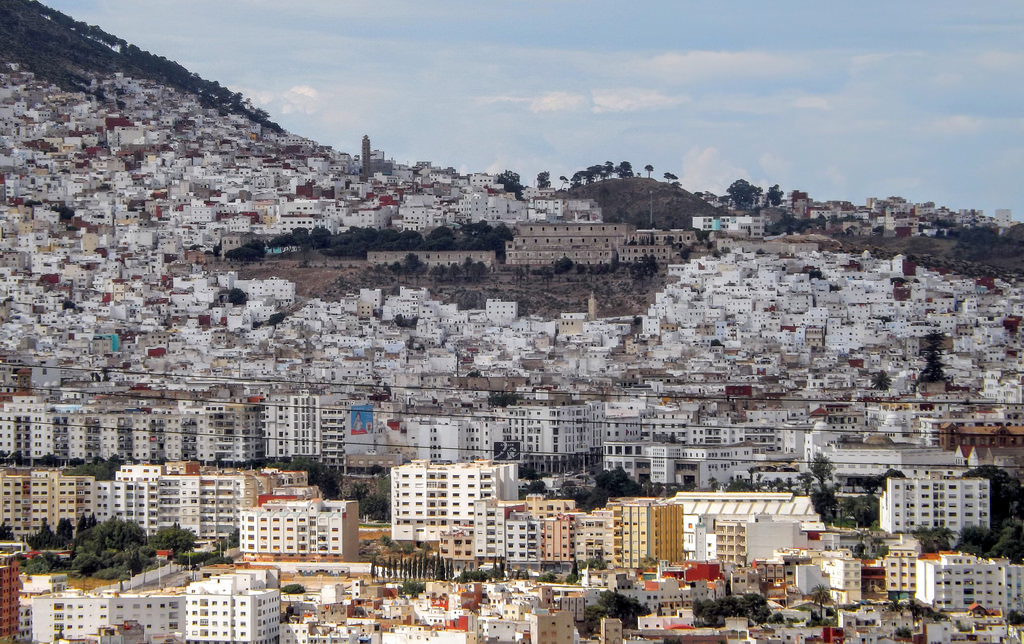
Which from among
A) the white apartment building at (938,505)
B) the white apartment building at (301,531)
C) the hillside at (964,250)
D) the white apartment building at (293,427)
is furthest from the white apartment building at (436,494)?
the hillside at (964,250)

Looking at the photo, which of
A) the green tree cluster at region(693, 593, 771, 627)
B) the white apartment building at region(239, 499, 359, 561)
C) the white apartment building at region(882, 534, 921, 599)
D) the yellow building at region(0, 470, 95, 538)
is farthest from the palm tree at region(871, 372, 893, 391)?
the green tree cluster at region(693, 593, 771, 627)

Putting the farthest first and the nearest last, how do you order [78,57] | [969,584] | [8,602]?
[78,57], [969,584], [8,602]

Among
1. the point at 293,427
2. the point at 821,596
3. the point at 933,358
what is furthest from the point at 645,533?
the point at 933,358

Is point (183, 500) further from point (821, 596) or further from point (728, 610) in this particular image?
point (821, 596)

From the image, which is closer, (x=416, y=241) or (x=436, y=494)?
(x=436, y=494)

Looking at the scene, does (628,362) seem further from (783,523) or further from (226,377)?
(783,523)

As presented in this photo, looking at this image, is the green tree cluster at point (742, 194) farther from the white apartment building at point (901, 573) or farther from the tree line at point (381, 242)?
the white apartment building at point (901, 573)
